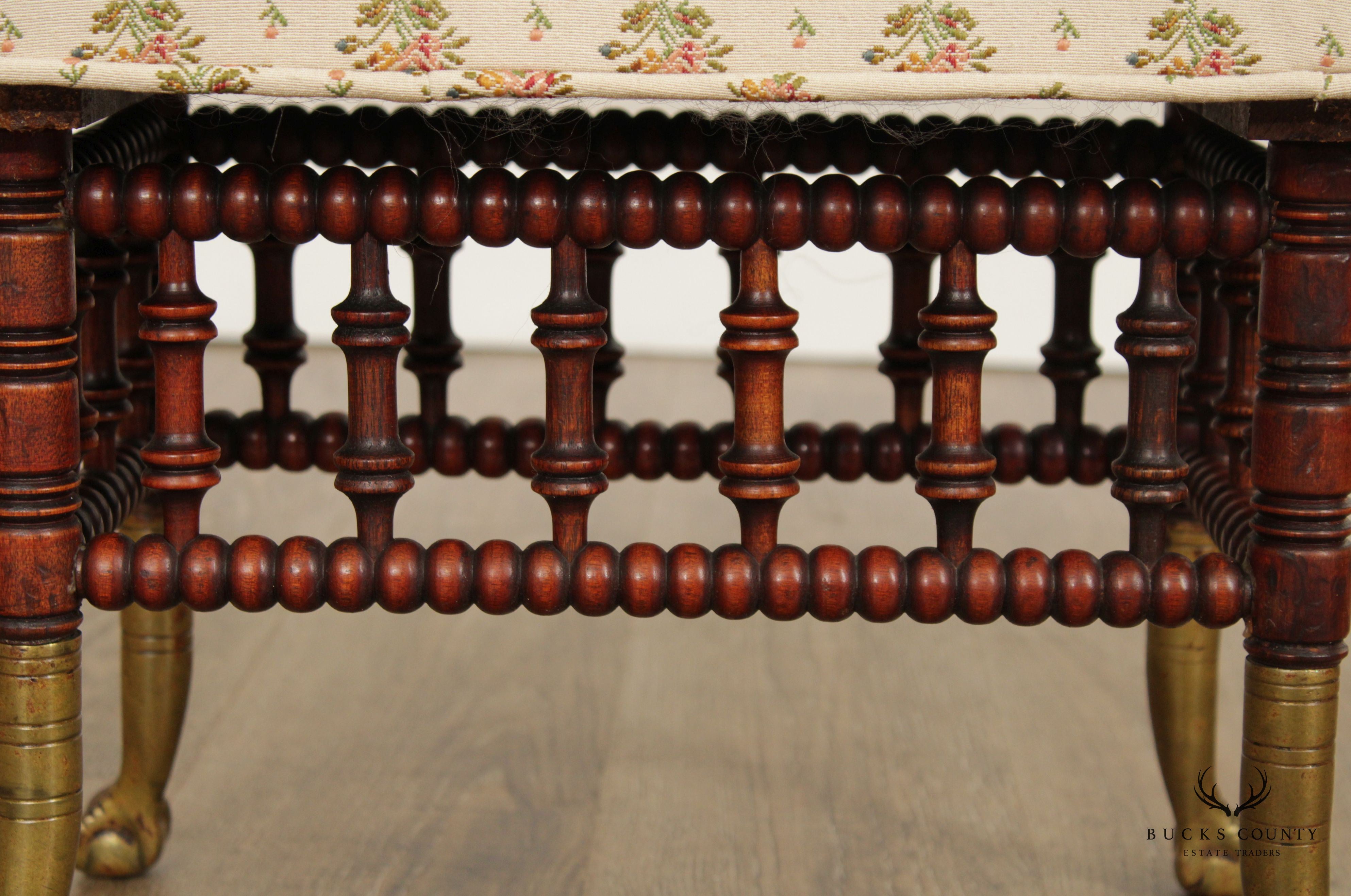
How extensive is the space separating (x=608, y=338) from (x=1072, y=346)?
0.25m

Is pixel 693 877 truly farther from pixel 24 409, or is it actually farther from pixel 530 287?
pixel 530 287

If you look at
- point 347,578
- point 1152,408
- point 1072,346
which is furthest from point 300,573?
point 1072,346

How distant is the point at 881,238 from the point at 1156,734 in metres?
0.39

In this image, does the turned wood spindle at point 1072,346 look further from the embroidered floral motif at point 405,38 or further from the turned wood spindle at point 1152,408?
the embroidered floral motif at point 405,38

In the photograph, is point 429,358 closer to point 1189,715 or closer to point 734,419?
point 734,419

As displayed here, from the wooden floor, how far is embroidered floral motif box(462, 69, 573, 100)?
443 mm

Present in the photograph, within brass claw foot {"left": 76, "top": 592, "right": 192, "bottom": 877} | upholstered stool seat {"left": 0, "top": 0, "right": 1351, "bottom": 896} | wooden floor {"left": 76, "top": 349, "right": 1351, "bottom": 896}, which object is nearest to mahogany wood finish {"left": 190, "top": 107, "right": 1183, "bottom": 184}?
upholstered stool seat {"left": 0, "top": 0, "right": 1351, "bottom": 896}

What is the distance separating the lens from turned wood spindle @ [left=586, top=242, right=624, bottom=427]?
77 centimetres

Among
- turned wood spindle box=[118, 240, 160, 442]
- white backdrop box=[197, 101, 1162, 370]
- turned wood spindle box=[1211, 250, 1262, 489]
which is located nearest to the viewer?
turned wood spindle box=[1211, 250, 1262, 489]

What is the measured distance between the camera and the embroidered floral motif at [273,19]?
1.57 feet

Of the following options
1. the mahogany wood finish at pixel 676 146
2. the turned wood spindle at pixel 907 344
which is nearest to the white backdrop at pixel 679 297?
the turned wood spindle at pixel 907 344

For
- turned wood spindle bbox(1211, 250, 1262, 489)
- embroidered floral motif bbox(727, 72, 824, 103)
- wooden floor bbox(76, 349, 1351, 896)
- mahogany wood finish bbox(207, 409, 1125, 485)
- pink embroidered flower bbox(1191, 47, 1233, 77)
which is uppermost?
pink embroidered flower bbox(1191, 47, 1233, 77)

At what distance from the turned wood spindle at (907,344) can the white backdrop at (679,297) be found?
154 cm

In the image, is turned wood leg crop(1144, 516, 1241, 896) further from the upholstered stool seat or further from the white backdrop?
the white backdrop
